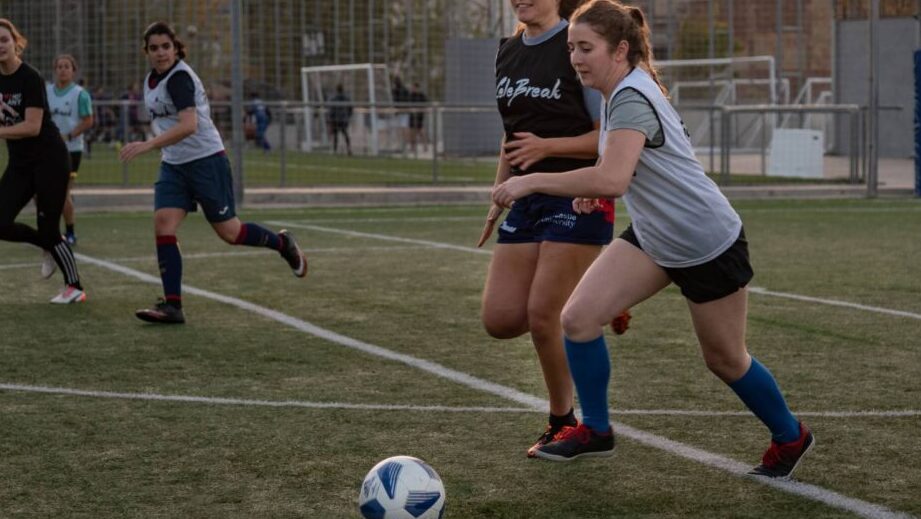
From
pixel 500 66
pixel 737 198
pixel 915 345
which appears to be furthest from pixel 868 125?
pixel 500 66

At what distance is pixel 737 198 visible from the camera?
23.2 metres

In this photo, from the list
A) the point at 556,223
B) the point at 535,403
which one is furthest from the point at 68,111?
the point at 556,223

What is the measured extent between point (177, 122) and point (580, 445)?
17.3ft

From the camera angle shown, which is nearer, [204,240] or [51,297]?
[51,297]

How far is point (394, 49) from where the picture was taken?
42.9 metres

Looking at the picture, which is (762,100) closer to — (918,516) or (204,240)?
(204,240)

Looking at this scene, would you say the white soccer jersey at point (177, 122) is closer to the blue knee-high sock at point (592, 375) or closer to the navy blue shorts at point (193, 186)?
the navy blue shorts at point (193, 186)

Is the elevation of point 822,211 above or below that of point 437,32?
below

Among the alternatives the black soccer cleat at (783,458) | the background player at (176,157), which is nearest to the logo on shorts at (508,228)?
the black soccer cleat at (783,458)

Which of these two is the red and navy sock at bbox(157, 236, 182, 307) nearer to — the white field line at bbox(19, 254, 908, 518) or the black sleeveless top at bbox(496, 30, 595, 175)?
the white field line at bbox(19, 254, 908, 518)

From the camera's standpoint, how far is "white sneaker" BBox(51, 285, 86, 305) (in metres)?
10.9

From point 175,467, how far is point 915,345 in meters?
4.88

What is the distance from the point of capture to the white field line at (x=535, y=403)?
5230 mm

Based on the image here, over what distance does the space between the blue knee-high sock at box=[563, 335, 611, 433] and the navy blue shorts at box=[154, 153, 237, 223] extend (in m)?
4.92
